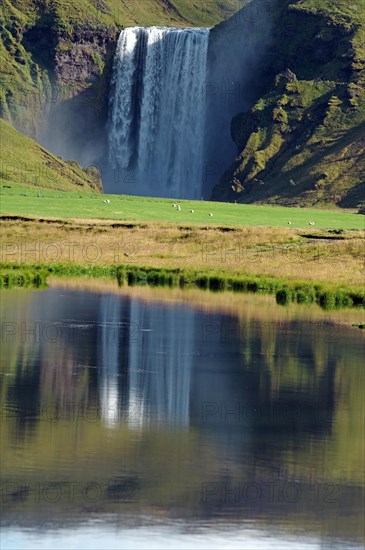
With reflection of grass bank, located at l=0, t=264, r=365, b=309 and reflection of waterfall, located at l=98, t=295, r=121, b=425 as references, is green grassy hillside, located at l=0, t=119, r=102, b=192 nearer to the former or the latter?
reflection of grass bank, located at l=0, t=264, r=365, b=309

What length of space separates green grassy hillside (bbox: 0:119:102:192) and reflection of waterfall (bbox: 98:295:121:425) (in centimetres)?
10250

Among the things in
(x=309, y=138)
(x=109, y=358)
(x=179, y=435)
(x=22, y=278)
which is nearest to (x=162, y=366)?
(x=109, y=358)

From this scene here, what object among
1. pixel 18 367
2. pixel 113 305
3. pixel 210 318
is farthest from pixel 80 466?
pixel 113 305

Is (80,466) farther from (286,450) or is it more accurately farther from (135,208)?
(135,208)

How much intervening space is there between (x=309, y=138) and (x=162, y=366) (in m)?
148

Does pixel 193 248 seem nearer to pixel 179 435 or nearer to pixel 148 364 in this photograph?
pixel 148 364

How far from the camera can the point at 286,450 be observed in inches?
1142

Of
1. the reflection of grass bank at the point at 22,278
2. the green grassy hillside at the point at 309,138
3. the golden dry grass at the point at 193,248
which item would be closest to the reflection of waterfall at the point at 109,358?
the reflection of grass bank at the point at 22,278

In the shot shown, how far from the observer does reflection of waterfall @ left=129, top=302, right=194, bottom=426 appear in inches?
1314

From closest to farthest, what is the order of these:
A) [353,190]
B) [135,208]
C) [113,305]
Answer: [113,305], [135,208], [353,190]

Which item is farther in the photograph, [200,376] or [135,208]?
[135,208]

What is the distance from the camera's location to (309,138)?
613ft

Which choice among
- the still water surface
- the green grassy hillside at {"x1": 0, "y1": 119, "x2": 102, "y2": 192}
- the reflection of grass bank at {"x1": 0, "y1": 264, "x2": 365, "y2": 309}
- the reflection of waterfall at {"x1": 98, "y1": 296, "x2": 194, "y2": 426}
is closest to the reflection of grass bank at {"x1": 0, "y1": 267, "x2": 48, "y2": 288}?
the reflection of grass bank at {"x1": 0, "y1": 264, "x2": 365, "y2": 309}

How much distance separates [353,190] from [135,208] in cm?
4885
